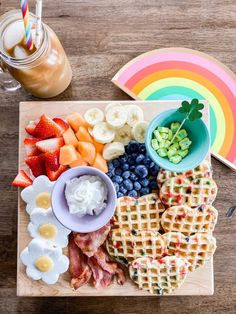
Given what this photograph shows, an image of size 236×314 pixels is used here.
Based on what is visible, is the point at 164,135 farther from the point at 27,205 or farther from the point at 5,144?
the point at 5,144

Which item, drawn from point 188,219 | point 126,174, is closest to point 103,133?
point 126,174

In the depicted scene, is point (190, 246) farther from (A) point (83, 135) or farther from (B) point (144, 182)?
(A) point (83, 135)

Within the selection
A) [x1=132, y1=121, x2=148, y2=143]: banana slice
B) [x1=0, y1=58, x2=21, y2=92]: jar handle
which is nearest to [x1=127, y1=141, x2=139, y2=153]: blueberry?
[x1=132, y1=121, x2=148, y2=143]: banana slice

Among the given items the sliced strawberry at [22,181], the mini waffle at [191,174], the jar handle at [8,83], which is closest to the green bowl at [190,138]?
the mini waffle at [191,174]

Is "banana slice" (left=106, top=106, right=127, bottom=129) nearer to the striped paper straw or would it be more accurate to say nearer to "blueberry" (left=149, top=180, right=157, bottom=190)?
"blueberry" (left=149, top=180, right=157, bottom=190)

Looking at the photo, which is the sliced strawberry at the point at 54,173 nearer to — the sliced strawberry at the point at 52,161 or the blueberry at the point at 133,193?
the sliced strawberry at the point at 52,161

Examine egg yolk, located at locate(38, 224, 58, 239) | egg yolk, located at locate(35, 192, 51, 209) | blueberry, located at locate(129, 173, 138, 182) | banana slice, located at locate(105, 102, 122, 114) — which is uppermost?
banana slice, located at locate(105, 102, 122, 114)
